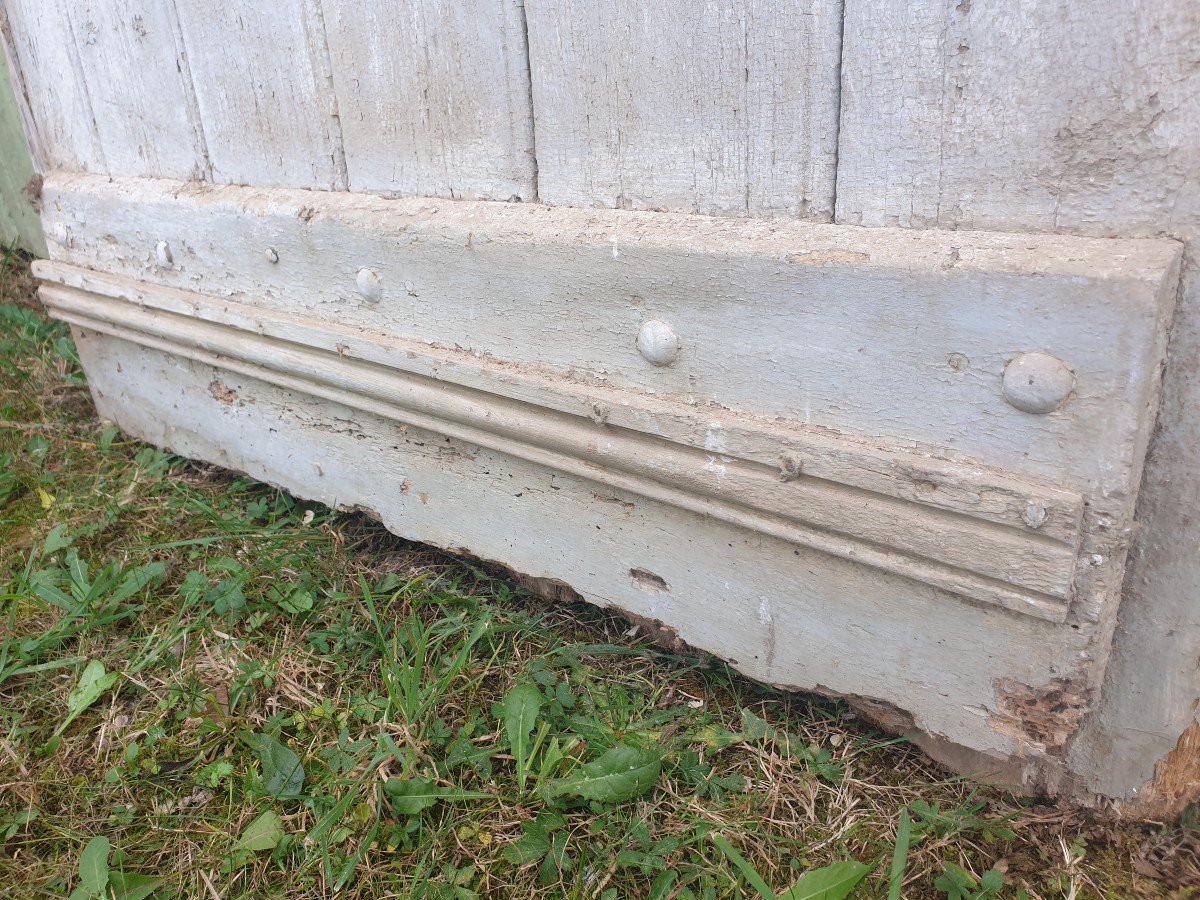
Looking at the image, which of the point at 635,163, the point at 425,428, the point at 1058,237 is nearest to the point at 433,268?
the point at 425,428

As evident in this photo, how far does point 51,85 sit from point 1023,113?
2418 mm

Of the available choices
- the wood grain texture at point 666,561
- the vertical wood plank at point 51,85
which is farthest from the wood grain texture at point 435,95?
the vertical wood plank at point 51,85

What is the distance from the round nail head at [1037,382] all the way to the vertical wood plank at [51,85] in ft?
7.59

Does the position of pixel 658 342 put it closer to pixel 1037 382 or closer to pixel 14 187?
pixel 1037 382

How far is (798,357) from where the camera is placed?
1.24 metres

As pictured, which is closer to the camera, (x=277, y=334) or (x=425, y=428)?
(x=425, y=428)

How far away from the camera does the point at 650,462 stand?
1.40m

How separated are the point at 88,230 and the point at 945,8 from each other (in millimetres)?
2218

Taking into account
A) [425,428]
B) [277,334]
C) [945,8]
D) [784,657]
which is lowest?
[784,657]

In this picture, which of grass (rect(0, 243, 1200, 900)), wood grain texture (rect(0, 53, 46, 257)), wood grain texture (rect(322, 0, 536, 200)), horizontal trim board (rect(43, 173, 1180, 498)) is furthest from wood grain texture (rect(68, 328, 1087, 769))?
wood grain texture (rect(0, 53, 46, 257))

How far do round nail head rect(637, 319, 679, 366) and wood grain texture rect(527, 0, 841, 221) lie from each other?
186mm

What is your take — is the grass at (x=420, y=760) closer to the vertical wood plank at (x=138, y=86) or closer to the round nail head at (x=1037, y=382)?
the round nail head at (x=1037, y=382)

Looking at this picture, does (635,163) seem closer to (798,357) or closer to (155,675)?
(798,357)

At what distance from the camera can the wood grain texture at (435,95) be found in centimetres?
146
